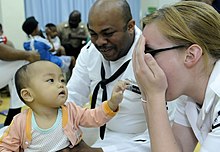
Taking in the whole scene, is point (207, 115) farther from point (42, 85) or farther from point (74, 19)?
point (74, 19)

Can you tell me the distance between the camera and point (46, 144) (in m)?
1.39

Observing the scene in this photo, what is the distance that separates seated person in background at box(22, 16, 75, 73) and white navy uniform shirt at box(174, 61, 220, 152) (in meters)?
3.08

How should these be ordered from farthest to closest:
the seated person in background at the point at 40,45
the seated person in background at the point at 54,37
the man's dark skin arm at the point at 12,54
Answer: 1. the seated person in background at the point at 54,37
2. the seated person in background at the point at 40,45
3. the man's dark skin arm at the point at 12,54

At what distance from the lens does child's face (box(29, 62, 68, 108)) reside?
4.53 ft

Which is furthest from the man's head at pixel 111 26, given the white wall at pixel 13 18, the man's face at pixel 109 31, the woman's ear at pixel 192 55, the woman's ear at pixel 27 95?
the white wall at pixel 13 18

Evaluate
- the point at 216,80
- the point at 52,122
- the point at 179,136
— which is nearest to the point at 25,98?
the point at 52,122

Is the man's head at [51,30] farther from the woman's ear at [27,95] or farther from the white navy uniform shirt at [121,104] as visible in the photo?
the woman's ear at [27,95]

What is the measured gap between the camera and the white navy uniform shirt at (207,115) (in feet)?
3.30

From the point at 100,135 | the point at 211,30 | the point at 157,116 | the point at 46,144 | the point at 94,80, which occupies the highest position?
the point at 211,30

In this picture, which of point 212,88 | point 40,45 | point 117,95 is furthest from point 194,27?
point 40,45

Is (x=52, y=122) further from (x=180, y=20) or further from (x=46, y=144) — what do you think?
(x=180, y=20)

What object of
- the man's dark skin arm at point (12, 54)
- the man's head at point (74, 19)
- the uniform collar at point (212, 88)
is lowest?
the man's head at point (74, 19)

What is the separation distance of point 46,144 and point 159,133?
0.55 metres

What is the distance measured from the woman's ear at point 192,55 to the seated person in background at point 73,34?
17.0 ft
